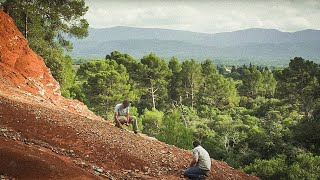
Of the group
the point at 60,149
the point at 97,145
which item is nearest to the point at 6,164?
the point at 60,149

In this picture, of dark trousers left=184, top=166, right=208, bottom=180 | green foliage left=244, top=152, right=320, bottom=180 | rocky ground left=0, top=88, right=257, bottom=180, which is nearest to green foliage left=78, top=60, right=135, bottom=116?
green foliage left=244, top=152, right=320, bottom=180

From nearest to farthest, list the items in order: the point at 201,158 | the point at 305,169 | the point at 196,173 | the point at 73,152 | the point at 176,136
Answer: the point at 201,158 < the point at 196,173 < the point at 73,152 < the point at 305,169 < the point at 176,136

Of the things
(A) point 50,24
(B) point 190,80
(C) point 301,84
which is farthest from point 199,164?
(B) point 190,80

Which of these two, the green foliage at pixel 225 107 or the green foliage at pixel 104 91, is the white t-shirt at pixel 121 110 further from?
the green foliage at pixel 104 91

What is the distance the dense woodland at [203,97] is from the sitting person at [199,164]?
9044 mm

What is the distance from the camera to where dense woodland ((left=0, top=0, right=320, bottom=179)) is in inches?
1027

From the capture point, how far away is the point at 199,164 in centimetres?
1011

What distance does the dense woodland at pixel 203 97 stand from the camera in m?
26.1

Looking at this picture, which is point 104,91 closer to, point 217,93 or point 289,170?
point 217,93

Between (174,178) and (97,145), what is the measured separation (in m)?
2.75

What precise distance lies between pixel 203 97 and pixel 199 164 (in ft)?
175

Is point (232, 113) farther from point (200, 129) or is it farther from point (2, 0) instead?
point (2, 0)

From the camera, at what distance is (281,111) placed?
49.2 metres

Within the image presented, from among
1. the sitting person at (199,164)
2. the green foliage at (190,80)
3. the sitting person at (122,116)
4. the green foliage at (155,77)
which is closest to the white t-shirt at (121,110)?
the sitting person at (122,116)
